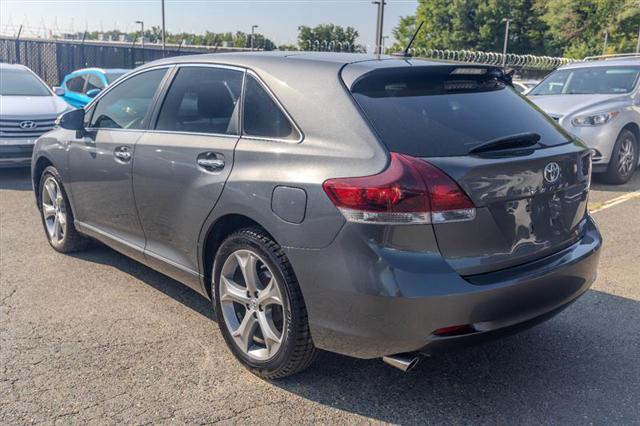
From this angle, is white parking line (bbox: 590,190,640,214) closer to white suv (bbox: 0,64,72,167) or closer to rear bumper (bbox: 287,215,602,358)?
rear bumper (bbox: 287,215,602,358)

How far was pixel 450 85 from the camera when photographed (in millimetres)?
3180

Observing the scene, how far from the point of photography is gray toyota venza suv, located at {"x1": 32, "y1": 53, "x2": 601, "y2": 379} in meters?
2.62

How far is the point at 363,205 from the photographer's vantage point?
8.64ft

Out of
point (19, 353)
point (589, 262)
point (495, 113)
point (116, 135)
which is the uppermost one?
point (495, 113)

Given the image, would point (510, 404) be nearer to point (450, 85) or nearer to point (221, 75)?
point (450, 85)

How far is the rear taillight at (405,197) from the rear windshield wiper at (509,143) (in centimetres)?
28

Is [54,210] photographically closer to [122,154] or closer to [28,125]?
[122,154]

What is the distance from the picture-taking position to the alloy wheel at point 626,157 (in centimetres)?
Result: 853

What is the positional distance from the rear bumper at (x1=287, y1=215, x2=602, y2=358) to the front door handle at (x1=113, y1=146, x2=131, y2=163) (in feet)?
5.75

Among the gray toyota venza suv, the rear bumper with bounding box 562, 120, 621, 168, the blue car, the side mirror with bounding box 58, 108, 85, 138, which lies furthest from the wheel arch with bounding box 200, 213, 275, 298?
the blue car

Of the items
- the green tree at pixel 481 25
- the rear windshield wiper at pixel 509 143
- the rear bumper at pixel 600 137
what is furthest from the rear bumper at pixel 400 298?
the green tree at pixel 481 25

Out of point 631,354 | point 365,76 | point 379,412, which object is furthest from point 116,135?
point 631,354

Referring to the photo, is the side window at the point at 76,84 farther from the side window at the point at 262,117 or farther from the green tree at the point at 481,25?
the green tree at the point at 481,25

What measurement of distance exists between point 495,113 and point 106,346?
2.51m
